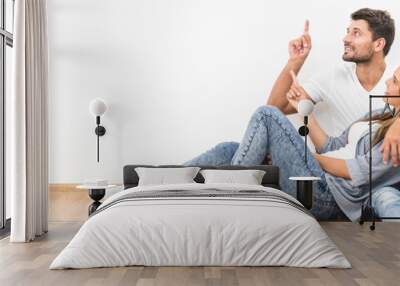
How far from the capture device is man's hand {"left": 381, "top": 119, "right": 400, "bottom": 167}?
7.92 meters

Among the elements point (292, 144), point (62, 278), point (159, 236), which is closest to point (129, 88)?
point (292, 144)

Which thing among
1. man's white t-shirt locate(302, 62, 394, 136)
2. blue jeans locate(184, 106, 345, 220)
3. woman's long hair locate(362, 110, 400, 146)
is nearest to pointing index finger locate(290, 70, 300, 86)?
man's white t-shirt locate(302, 62, 394, 136)

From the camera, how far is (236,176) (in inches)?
288

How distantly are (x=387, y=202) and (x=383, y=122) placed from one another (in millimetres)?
1067

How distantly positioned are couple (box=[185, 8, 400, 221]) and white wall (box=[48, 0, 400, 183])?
15 cm

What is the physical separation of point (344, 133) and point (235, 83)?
159cm

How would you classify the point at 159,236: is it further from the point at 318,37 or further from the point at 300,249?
the point at 318,37

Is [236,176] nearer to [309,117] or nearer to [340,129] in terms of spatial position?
[309,117]

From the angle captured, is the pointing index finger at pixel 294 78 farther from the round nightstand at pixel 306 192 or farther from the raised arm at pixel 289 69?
the round nightstand at pixel 306 192

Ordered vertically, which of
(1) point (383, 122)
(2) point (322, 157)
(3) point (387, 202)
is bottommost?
(3) point (387, 202)

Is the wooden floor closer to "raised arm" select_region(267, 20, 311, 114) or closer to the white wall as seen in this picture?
the white wall

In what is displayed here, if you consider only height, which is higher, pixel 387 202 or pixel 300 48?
pixel 300 48

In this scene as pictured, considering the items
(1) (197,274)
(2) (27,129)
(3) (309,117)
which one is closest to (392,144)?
(3) (309,117)

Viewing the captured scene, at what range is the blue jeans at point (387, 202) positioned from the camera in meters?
7.91
